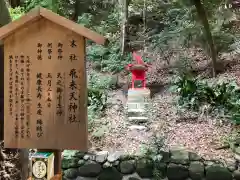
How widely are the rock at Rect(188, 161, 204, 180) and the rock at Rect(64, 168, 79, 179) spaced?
189 centimetres

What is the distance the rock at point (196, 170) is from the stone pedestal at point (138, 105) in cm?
180

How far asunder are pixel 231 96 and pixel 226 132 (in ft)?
3.84

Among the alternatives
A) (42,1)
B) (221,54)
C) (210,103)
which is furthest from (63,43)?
(221,54)

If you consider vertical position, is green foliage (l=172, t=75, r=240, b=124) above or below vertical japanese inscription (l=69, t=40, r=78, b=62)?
below

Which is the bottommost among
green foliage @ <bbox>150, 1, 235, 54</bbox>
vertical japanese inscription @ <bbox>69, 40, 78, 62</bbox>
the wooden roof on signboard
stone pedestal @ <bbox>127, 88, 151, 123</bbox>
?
stone pedestal @ <bbox>127, 88, 151, 123</bbox>

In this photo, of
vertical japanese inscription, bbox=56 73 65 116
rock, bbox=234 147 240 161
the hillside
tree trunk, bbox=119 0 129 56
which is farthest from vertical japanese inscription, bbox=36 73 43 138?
tree trunk, bbox=119 0 129 56

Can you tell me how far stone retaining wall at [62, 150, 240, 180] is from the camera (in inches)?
227

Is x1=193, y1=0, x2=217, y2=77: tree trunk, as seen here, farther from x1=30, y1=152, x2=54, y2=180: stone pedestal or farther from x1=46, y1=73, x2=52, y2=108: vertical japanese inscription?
x1=30, y1=152, x2=54, y2=180: stone pedestal

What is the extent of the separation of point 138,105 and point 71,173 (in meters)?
2.45

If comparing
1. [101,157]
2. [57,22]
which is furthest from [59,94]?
[101,157]

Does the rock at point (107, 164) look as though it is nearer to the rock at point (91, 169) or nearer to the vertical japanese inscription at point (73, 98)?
the rock at point (91, 169)

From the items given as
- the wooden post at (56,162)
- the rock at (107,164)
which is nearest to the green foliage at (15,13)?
the rock at (107,164)

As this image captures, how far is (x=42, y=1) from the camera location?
8.80 m

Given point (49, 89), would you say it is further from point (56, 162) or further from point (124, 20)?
point (124, 20)
